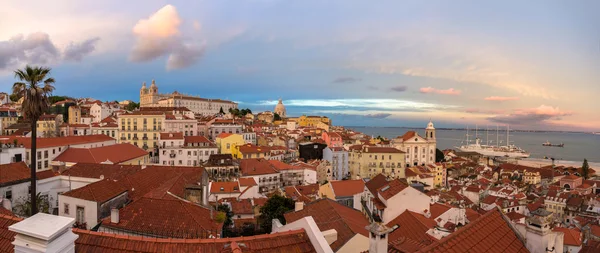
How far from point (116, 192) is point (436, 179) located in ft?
170

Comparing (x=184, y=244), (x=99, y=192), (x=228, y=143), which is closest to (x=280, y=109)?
(x=228, y=143)

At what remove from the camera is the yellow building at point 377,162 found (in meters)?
53.5

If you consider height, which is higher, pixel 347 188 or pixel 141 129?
pixel 141 129

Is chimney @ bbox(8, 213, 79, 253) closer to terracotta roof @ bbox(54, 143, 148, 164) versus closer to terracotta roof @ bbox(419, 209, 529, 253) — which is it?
terracotta roof @ bbox(419, 209, 529, 253)

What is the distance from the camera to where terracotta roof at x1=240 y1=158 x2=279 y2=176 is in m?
38.0

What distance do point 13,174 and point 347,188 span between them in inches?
843

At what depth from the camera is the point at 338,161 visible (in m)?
54.7

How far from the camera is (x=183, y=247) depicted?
4426 millimetres

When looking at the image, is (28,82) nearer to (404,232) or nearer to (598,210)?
(404,232)

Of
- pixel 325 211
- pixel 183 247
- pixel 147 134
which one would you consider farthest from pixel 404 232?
pixel 147 134

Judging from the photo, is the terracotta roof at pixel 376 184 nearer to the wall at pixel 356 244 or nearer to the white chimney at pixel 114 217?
the wall at pixel 356 244

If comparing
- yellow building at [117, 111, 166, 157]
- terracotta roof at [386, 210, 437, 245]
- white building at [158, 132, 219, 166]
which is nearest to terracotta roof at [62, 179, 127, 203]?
terracotta roof at [386, 210, 437, 245]

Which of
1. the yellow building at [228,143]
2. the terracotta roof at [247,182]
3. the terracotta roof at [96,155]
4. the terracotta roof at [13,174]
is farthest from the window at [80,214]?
the yellow building at [228,143]

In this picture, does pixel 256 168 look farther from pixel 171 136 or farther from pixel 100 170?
pixel 100 170
